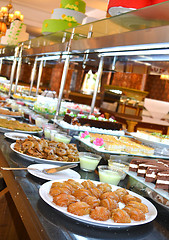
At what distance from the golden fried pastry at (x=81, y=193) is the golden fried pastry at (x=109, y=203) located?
65 millimetres

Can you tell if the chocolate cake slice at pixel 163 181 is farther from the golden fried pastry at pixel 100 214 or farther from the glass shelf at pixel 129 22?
the glass shelf at pixel 129 22

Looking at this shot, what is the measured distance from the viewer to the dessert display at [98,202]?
1.02 metres

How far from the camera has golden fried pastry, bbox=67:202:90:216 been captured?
1015mm

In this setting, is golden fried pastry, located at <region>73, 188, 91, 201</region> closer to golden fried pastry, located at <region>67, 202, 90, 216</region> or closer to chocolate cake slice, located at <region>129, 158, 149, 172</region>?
golden fried pastry, located at <region>67, 202, 90, 216</region>

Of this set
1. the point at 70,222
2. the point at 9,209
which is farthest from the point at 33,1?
the point at 70,222

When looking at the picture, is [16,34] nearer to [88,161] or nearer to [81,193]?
[88,161]

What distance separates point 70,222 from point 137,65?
1605mm

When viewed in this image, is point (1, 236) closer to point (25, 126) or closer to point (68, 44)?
point (25, 126)

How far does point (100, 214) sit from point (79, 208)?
0.24 feet

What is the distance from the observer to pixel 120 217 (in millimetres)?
1012

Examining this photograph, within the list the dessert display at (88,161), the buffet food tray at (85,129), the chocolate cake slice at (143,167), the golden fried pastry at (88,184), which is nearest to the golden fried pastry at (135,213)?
the golden fried pastry at (88,184)

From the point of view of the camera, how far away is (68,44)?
2602 millimetres

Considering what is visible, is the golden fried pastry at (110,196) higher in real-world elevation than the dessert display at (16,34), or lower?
lower

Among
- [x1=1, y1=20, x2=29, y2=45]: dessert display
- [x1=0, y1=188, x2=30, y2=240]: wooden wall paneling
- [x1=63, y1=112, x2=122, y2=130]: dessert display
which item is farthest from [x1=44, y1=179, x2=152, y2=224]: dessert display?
[x1=1, y1=20, x2=29, y2=45]: dessert display
